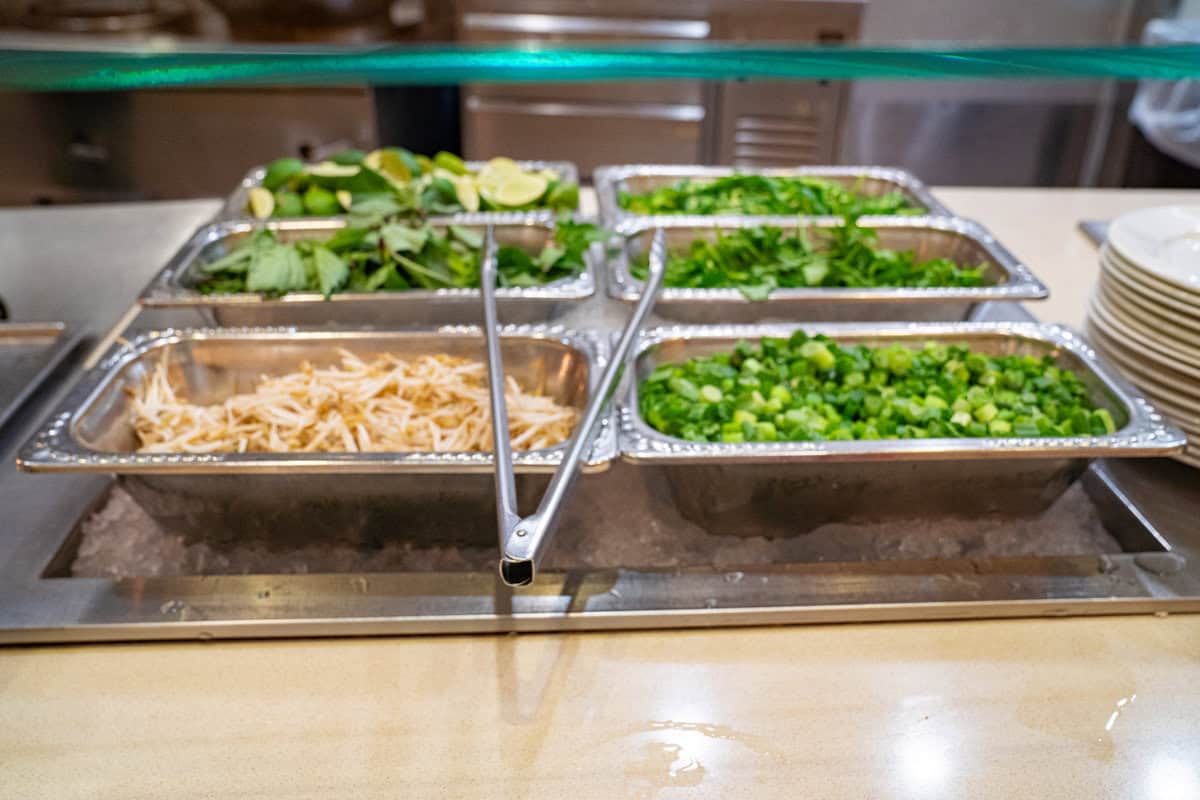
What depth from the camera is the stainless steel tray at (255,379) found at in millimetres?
949

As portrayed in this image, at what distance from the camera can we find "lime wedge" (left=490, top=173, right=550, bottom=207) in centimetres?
170

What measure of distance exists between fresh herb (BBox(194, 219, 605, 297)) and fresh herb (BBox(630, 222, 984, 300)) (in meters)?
0.14

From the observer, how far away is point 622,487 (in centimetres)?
109

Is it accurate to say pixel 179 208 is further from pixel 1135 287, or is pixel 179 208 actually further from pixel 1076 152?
pixel 1076 152

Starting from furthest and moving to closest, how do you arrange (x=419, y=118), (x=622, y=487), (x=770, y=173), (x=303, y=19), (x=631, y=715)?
(x=419, y=118) → (x=303, y=19) → (x=770, y=173) → (x=622, y=487) → (x=631, y=715)

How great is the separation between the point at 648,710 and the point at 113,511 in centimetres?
67

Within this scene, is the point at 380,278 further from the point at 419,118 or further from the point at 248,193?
the point at 419,118

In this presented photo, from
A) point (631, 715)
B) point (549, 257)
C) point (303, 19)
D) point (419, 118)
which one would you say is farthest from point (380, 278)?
point (419, 118)

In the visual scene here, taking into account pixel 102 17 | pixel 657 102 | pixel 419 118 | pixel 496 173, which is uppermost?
pixel 102 17

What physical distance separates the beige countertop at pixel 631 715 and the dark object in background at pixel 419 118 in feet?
8.51

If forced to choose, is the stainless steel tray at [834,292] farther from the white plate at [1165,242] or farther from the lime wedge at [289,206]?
the lime wedge at [289,206]

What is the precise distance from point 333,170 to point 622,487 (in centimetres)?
104

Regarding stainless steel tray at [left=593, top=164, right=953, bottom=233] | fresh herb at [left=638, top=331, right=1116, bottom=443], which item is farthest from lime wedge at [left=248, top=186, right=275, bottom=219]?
fresh herb at [left=638, top=331, right=1116, bottom=443]

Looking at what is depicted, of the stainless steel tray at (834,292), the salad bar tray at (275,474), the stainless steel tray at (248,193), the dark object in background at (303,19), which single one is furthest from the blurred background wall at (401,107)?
the salad bar tray at (275,474)
